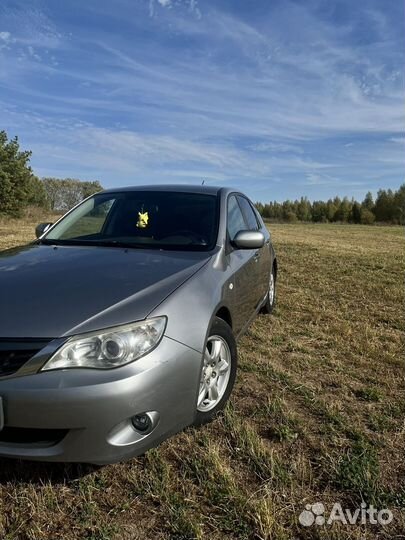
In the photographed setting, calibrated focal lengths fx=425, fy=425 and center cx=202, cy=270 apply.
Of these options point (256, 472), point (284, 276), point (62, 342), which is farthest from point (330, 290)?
point (62, 342)

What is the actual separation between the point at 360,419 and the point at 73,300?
1957mm

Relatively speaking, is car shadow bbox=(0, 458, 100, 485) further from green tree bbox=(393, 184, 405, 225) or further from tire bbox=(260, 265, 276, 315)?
green tree bbox=(393, 184, 405, 225)

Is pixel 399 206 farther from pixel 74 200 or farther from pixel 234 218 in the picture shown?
pixel 234 218

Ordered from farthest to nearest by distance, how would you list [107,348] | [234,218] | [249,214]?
[249,214]
[234,218]
[107,348]

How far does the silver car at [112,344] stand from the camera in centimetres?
180

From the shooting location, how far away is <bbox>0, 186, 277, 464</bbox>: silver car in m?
1.80

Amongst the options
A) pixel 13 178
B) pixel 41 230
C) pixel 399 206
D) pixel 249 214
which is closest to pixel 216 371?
pixel 41 230

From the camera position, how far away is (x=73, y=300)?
2.11 m

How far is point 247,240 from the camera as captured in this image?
125 inches

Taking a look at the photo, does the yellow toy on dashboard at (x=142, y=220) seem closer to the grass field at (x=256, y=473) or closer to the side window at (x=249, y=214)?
the side window at (x=249, y=214)

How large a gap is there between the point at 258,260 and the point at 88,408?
2690mm

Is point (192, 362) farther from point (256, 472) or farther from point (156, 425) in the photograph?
point (256, 472)

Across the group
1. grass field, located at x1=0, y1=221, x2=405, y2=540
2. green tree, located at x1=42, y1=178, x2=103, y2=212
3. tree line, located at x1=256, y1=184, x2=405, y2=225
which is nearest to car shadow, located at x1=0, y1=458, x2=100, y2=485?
grass field, located at x1=0, y1=221, x2=405, y2=540

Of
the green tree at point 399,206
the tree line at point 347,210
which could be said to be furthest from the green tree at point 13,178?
the green tree at point 399,206
